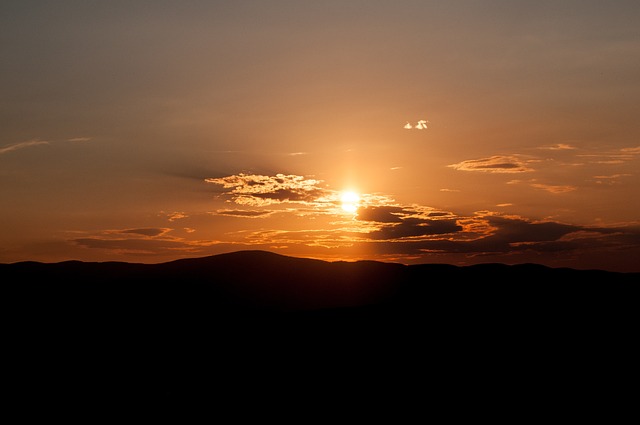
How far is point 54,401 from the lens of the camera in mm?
18891

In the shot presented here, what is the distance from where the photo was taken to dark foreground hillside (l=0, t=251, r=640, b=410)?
65.5 feet

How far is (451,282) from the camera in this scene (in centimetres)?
4294

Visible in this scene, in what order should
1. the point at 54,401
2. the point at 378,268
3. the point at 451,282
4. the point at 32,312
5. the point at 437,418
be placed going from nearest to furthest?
the point at 437,418, the point at 54,401, the point at 32,312, the point at 451,282, the point at 378,268

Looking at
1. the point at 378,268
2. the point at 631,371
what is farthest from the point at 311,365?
the point at 378,268

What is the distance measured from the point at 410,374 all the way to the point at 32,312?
20.3m

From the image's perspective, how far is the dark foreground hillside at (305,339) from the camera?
1995 centimetres

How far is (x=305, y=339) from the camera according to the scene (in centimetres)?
2398

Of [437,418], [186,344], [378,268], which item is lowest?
[437,418]

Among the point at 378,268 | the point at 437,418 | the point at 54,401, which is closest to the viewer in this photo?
the point at 437,418

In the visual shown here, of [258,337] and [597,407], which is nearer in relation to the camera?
[597,407]

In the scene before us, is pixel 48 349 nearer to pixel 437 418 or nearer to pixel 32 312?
pixel 32 312

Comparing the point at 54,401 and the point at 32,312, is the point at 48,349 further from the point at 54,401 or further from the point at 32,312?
the point at 32,312

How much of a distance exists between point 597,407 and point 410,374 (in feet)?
16.4

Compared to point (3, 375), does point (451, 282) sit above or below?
above
